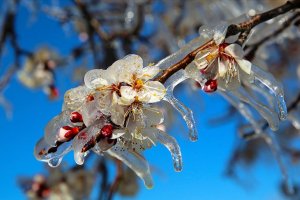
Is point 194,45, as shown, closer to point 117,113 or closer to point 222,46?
point 222,46

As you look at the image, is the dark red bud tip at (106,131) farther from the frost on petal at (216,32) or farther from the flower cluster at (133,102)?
the frost on petal at (216,32)

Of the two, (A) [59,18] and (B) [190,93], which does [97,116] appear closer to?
(A) [59,18]

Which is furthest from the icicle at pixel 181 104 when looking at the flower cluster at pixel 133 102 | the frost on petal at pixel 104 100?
the frost on petal at pixel 104 100

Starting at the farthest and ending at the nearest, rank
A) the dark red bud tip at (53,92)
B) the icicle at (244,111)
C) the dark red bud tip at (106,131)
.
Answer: the dark red bud tip at (53,92)
the icicle at (244,111)
the dark red bud tip at (106,131)

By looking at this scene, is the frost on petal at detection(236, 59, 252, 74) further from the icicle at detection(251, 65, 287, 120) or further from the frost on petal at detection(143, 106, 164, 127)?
the frost on petal at detection(143, 106, 164, 127)

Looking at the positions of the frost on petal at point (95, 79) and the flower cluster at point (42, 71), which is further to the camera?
the flower cluster at point (42, 71)

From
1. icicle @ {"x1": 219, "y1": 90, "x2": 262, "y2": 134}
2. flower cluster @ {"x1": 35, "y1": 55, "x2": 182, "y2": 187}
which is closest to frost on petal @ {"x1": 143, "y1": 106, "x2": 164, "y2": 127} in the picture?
flower cluster @ {"x1": 35, "y1": 55, "x2": 182, "y2": 187}
